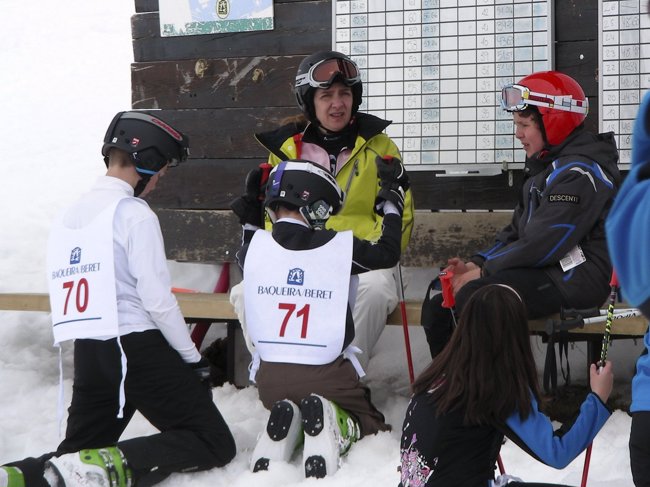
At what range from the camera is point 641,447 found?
8.98 ft

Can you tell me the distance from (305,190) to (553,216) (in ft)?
3.42

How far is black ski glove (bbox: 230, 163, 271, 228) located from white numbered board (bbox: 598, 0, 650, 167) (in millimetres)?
1858

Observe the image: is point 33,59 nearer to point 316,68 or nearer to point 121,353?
point 316,68

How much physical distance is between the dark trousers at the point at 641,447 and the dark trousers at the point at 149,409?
2024mm

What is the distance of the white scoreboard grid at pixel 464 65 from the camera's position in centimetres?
546

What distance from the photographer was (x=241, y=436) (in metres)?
4.84

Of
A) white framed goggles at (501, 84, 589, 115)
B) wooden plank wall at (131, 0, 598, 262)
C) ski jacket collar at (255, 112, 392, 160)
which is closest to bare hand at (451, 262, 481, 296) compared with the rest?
white framed goggles at (501, 84, 589, 115)

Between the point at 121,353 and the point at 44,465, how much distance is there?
1.68ft

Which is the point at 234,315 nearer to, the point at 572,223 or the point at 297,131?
the point at 297,131

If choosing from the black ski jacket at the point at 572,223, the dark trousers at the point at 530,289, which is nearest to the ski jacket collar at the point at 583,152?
the black ski jacket at the point at 572,223

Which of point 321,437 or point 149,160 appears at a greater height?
point 149,160

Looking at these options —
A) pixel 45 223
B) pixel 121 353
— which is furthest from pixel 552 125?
pixel 45 223

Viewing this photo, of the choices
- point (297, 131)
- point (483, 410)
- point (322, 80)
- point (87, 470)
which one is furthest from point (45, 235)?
point (483, 410)

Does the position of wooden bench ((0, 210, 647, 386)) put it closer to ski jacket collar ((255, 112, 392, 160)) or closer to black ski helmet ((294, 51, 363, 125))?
ski jacket collar ((255, 112, 392, 160))
